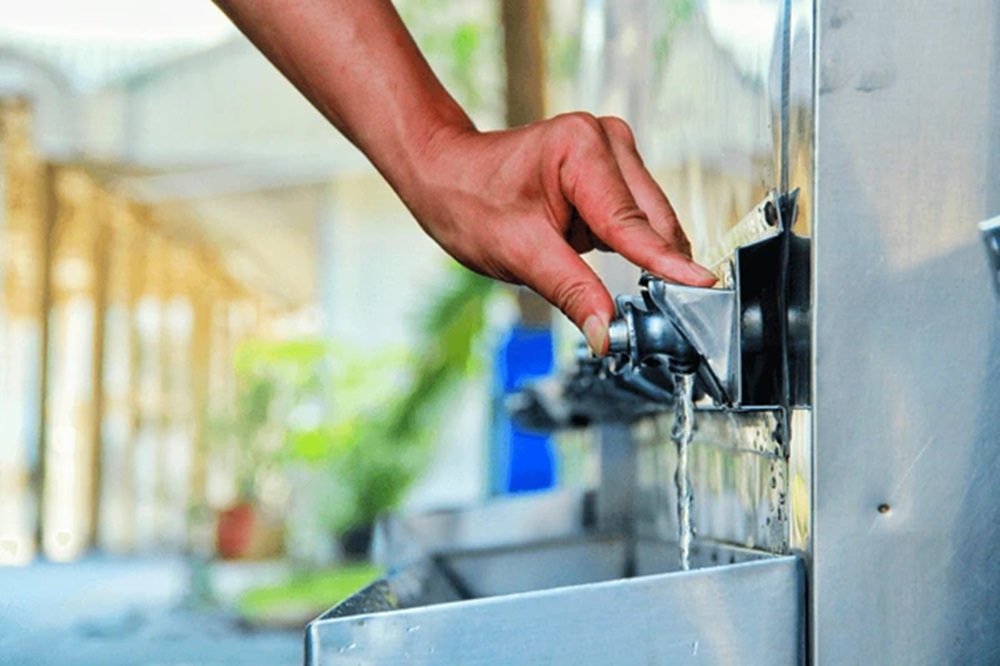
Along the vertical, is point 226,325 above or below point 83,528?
above

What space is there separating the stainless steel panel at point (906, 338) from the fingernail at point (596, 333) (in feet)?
0.46

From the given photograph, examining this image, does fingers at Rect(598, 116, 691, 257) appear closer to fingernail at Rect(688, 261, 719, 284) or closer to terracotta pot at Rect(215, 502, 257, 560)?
fingernail at Rect(688, 261, 719, 284)

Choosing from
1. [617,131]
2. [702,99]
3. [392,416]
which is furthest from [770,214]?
[392,416]

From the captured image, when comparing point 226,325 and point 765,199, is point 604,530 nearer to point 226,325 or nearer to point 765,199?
point 765,199

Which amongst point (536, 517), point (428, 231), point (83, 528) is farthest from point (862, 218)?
point (83, 528)

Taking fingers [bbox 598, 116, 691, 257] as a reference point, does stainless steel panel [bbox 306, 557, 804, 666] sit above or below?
below

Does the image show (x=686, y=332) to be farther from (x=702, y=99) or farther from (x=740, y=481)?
(x=702, y=99)

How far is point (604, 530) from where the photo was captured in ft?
6.44

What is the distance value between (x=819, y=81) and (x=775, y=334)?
14 cm

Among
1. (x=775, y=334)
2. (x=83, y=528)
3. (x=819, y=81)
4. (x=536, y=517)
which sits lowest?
(x=83, y=528)

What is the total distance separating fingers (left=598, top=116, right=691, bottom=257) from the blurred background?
206 inches

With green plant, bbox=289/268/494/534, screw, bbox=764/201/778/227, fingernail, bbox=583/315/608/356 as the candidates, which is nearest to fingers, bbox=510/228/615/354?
fingernail, bbox=583/315/608/356

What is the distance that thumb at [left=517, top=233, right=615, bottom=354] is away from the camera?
86 cm

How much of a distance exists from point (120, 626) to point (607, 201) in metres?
5.58
